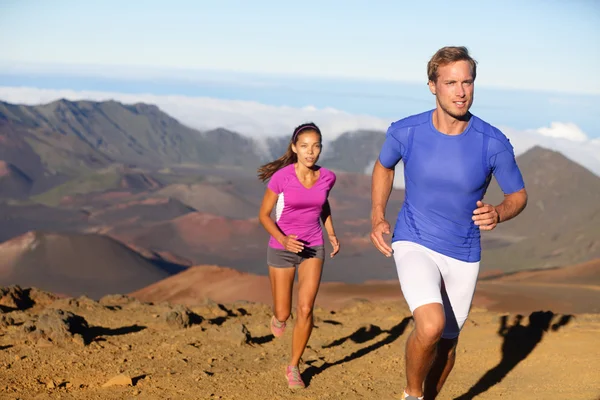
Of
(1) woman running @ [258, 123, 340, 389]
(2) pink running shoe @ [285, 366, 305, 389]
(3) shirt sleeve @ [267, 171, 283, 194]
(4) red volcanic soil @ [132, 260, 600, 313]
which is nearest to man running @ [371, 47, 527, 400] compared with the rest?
(1) woman running @ [258, 123, 340, 389]

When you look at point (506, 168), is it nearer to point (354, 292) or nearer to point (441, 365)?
point (441, 365)

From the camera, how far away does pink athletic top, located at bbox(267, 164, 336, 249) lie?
693cm

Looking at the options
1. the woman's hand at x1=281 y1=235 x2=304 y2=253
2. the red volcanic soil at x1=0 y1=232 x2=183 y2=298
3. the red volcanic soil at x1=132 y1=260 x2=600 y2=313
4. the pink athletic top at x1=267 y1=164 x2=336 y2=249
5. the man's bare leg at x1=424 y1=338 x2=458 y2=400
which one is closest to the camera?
the man's bare leg at x1=424 y1=338 x2=458 y2=400

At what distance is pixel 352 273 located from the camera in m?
69.0

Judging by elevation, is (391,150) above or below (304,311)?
above

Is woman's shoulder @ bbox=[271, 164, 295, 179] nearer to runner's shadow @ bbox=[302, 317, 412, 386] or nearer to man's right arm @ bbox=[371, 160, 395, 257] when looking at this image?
man's right arm @ bbox=[371, 160, 395, 257]

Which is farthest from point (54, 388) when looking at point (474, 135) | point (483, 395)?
point (474, 135)

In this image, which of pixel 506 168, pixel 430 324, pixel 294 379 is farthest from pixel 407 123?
pixel 294 379

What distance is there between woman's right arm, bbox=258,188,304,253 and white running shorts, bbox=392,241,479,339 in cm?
143

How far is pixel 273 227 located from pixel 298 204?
28 cm

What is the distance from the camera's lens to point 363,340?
32.0ft

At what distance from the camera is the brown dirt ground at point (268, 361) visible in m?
7.00

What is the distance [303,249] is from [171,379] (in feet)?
5.29

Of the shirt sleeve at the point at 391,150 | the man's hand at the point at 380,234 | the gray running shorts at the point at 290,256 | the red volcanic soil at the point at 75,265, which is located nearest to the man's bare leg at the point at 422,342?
the man's hand at the point at 380,234
